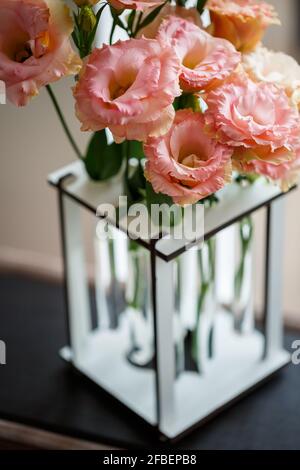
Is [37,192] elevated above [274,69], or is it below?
below

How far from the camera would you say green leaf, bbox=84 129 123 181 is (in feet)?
3.19

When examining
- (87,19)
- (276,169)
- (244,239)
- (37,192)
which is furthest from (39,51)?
(37,192)

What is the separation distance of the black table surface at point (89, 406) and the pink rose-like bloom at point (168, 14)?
1.57 feet

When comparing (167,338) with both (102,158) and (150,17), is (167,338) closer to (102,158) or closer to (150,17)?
(102,158)

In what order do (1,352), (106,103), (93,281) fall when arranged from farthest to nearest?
1. (93,281)
2. (1,352)
3. (106,103)

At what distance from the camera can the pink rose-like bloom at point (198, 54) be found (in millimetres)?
815

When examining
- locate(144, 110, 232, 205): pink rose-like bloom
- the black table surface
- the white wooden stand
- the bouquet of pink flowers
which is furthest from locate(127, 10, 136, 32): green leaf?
the black table surface

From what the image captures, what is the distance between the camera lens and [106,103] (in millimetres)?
780

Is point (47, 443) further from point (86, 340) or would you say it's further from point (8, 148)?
point (8, 148)

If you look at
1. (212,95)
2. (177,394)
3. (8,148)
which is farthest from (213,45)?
(8,148)

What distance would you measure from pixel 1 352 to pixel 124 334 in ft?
0.58

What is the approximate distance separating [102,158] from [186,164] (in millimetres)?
175

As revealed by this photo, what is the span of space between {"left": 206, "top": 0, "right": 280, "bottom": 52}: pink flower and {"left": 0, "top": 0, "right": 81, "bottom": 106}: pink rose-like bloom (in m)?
0.17

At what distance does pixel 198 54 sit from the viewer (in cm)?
85
